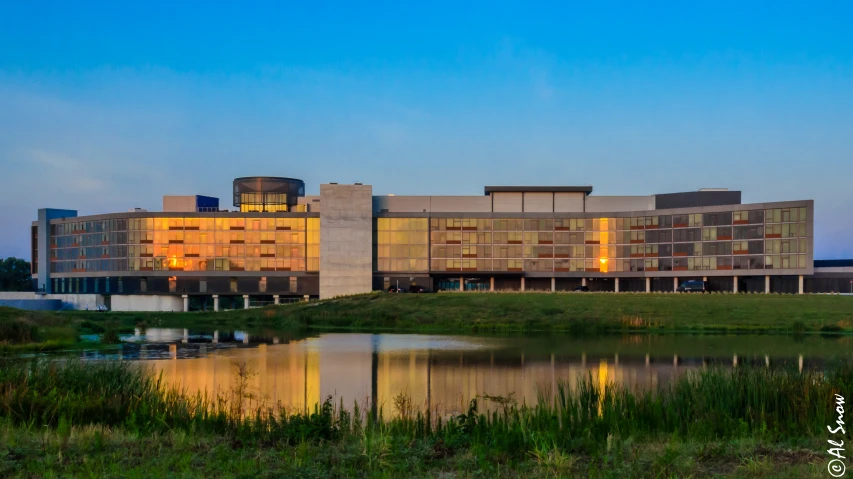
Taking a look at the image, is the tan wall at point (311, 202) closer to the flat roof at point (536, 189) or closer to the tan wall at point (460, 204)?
the tan wall at point (460, 204)

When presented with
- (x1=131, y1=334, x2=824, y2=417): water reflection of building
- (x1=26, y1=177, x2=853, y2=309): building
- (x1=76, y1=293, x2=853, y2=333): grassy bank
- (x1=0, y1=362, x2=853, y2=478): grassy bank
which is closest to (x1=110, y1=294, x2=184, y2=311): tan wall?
(x1=26, y1=177, x2=853, y2=309): building

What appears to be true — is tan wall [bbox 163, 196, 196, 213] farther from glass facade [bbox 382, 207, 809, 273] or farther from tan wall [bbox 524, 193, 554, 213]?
tan wall [bbox 524, 193, 554, 213]

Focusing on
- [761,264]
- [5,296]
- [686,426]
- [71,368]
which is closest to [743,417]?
[686,426]

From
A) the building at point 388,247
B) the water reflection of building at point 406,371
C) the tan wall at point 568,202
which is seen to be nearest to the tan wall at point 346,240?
the building at point 388,247

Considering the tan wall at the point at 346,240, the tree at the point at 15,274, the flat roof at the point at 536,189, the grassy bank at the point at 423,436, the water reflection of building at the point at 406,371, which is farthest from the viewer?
the tree at the point at 15,274

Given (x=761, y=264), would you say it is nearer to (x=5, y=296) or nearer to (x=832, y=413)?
(x=832, y=413)

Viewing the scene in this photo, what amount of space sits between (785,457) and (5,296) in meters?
137

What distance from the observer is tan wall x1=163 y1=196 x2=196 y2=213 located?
12581 cm

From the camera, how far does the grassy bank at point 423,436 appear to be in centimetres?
1319

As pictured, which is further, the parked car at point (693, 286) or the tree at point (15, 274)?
the tree at point (15, 274)

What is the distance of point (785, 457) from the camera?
13953mm

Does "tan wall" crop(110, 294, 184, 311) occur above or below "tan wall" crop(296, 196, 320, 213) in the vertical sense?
below

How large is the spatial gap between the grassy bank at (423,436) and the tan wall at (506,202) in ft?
338

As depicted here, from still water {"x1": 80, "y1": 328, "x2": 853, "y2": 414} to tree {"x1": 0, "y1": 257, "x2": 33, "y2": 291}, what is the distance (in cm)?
12290
